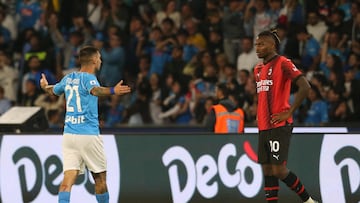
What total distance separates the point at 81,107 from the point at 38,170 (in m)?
2.68

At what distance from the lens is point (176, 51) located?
60.9 feet

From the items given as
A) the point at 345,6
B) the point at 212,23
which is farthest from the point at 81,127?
the point at 345,6

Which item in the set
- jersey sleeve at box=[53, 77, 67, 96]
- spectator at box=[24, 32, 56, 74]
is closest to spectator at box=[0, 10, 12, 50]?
spectator at box=[24, 32, 56, 74]

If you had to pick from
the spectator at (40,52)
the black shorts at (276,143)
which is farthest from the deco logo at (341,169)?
the spectator at (40,52)

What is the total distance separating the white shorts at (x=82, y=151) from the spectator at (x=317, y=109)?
20.3ft

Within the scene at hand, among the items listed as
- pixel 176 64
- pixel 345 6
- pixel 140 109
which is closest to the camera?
pixel 140 109

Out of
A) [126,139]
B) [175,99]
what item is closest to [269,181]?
[126,139]

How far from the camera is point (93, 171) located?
11367mm

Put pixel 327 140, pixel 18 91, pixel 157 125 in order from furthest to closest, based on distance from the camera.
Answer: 1. pixel 18 91
2. pixel 157 125
3. pixel 327 140

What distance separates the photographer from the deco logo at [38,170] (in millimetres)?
13539

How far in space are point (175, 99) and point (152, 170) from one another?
4.56 meters

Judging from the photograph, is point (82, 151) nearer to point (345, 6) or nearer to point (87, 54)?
point (87, 54)

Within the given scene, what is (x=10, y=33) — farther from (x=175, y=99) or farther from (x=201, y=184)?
(x=201, y=184)

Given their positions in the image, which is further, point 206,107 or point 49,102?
point 49,102
